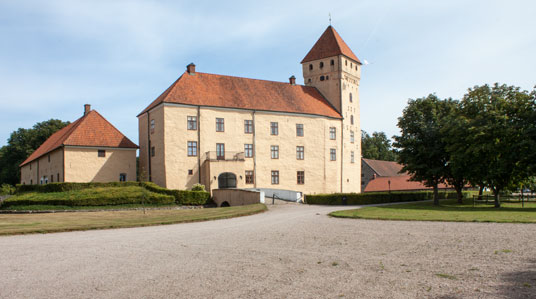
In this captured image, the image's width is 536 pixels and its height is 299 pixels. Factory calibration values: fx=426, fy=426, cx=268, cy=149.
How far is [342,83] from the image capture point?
156ft

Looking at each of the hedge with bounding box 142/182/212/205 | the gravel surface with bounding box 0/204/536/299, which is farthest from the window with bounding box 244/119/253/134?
the gravel surface with bounding box 0/204/536/299

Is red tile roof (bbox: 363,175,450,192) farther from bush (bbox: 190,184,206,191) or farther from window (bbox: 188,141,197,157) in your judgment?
bush (bbox: 190,184,206,191)

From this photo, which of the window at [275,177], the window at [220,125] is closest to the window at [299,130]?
the window at [275,177]

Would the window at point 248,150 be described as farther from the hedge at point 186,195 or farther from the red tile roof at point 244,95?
the hedge at point 186,195

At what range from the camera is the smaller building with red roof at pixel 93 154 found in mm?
36094

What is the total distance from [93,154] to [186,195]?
10256 millimetres

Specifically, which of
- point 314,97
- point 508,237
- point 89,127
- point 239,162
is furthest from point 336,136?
point 508,237

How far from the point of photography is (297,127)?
43906mm

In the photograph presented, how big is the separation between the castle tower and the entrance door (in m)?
13.0

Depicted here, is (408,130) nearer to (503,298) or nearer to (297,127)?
(297,127)

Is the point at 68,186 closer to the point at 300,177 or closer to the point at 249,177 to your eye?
the point at 249,177

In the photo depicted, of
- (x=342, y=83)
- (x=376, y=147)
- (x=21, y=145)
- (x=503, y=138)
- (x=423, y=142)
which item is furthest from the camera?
(x=376, y=147)

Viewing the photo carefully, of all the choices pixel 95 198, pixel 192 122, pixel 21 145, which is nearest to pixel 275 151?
pixel 192 122

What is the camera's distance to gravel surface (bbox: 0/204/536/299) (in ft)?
22.9
